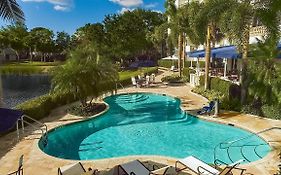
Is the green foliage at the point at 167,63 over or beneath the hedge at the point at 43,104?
over

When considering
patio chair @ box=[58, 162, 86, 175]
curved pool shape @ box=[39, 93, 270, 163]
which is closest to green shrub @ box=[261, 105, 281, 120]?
curved pool shape @ box=[39, 93, 270, 163]

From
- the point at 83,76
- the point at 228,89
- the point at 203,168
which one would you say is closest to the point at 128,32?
the point at 228,89

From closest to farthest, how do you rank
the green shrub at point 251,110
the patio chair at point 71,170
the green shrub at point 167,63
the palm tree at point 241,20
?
1. the patio chair at point 71,170
2. the palm tree at point 241,20
3. the green shrub at point 251,110
4. the green shrub at point 167,63

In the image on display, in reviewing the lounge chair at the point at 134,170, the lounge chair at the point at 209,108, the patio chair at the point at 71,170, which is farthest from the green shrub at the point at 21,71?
the lounge chair at the point at 134,170

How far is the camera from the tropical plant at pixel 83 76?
1820cm

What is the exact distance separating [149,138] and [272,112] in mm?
7572

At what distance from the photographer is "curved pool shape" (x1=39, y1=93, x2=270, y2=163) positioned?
13414 mm

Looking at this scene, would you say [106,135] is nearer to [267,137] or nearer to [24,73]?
[267,137]

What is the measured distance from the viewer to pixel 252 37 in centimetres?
2881

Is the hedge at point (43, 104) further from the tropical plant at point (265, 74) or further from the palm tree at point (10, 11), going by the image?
the tropical plant at point (265, 74)

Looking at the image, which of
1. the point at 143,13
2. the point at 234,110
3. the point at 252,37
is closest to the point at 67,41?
the point at 143,13

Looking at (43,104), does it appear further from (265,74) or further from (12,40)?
(12,40)

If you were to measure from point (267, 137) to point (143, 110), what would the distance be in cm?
979

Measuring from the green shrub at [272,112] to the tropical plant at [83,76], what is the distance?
33.9ft
